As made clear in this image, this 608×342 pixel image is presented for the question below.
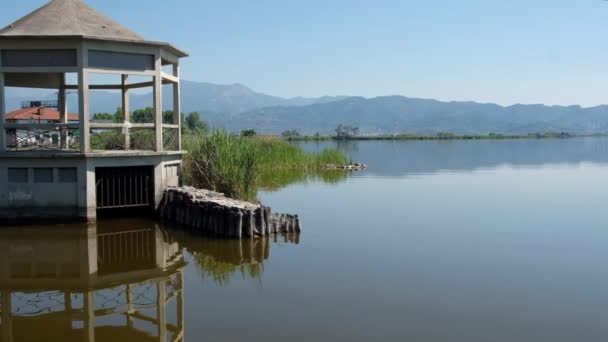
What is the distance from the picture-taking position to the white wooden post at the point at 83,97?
1393 centimetres

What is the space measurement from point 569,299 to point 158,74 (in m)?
Answer: 10.4

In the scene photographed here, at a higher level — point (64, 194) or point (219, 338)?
point (64, 194)

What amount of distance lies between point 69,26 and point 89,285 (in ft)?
24.5

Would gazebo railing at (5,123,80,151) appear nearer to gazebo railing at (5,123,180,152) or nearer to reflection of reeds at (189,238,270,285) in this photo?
gazebo railing at (5,123,180,152)

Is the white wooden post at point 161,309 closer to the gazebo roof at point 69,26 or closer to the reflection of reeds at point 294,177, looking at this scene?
the gazebo roof at point 69,26

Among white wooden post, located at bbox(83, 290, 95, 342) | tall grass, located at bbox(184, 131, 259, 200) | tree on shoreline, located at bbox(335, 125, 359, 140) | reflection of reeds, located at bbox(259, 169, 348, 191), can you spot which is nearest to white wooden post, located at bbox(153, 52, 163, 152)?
tall grass, located at bbox(184, 131, 259, 200)

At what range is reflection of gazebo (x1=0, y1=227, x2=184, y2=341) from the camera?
7.23 metres

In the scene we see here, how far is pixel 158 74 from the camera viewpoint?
49.3ft

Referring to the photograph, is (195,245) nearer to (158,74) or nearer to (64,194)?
(64,194)

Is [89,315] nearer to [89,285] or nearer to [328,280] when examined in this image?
[89,285]

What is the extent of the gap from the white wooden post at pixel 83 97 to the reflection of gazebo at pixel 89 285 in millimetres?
2035

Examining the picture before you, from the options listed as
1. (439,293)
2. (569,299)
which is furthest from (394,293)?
(569,299)

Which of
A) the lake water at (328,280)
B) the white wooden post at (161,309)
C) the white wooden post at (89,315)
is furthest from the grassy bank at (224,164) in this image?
the white wooden post at (89,315)

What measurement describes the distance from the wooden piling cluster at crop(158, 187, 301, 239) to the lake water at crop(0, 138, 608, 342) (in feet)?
1.45
